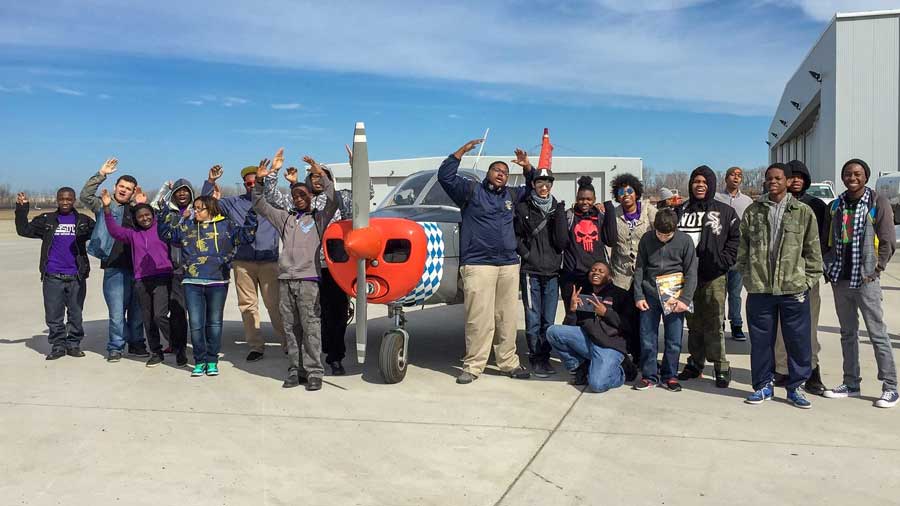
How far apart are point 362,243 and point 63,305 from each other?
365 cm

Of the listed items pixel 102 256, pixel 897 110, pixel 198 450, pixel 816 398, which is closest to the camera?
pixel 198 450

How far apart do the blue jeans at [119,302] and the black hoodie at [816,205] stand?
6142mm

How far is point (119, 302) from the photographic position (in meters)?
7.11

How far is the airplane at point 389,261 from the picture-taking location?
5578mm

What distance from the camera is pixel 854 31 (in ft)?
102

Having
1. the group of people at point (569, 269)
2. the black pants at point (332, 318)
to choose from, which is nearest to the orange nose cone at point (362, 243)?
the group of people at point (569, 269)

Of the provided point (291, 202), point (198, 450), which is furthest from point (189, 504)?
point (291, 202)

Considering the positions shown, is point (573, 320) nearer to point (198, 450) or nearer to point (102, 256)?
point (198, 450)

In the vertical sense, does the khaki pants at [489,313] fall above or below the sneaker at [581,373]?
above

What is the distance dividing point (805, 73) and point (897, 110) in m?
13.1

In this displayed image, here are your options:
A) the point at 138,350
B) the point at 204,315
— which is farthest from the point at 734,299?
the point at 138,350

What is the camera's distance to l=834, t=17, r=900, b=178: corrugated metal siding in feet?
99.2

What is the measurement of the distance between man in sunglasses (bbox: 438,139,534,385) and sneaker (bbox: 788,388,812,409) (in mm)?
2062

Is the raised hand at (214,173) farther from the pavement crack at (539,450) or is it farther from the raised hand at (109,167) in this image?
the pavement crack at (539,450)
